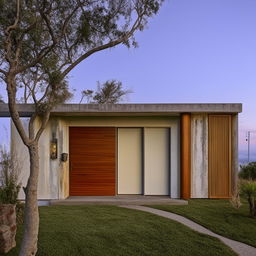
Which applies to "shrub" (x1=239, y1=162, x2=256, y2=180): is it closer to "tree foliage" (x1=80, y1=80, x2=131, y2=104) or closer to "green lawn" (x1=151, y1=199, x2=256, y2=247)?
"green lawn" (x1=151, y1=199, x2=256, y2=247)

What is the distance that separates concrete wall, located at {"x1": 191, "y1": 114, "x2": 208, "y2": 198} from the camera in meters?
7.68

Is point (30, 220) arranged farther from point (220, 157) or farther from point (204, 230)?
point (220, 157)

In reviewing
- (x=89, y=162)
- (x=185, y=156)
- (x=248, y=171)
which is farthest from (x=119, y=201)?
(x=248, y=171)

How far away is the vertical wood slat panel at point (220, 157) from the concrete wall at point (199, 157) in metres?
0.14

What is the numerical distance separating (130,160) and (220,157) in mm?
2678

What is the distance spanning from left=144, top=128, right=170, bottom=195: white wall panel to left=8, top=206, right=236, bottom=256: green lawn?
83.5 inches

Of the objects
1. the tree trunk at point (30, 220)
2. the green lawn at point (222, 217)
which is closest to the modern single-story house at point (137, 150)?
the green lawn at point (222, 217)

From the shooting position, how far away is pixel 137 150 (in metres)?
8.31

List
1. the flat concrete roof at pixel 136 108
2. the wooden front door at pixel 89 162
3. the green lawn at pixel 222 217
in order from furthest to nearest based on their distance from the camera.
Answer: the wooden front door at pixel 89 162, the flat concrete roof at pixel 136 108, the green lawn at pixel 222 217

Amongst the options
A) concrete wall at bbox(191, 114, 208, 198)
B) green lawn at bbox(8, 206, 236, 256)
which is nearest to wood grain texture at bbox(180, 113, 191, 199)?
concrete wall at bbox(191, 114, 208, 198)

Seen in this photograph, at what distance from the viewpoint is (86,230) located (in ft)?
16.1

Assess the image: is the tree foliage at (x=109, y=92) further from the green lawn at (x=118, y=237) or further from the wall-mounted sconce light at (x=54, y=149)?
the green lawn at (x=118, y=237)

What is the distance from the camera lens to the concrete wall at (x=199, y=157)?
25.2 ft

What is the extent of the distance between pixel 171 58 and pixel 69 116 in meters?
4.97
